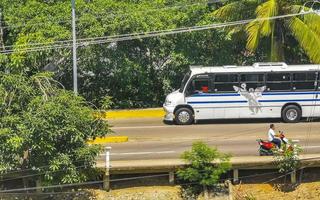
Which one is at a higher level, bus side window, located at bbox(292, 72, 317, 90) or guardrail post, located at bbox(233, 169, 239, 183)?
bus side window, located at bbox(292, 72, 317, 90)

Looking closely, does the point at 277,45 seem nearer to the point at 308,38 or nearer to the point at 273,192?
the point at 308,38

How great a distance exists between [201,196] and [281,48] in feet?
44.3

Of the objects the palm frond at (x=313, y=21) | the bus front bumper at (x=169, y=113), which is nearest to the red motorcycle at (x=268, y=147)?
the bus front bumper at (x=169, y=113)

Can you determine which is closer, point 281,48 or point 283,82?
point 283,82

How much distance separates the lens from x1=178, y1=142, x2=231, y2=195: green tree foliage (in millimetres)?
19984

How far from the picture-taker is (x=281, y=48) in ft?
104

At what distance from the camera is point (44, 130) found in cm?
1775

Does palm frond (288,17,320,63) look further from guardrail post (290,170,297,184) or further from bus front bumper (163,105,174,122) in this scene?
guardrail post (290,170,297,184)

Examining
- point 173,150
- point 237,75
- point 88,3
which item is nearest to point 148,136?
point 173,150

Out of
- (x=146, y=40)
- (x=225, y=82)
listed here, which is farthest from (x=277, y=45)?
(x=146, y=40)

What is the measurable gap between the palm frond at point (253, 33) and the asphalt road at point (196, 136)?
137 inches

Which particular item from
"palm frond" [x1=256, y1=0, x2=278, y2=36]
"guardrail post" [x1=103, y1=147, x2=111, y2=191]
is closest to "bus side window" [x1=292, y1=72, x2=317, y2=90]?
"palm frond" [x1=256, y1=0, x2=278, y2=36]

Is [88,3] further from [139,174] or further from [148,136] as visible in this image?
[139,174]

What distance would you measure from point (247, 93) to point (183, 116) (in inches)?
113
